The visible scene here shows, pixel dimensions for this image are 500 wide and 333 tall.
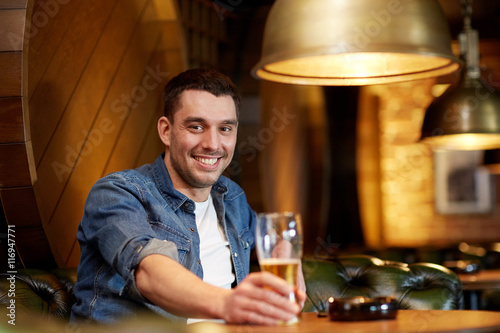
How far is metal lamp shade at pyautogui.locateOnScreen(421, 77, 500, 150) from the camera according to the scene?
2990mm

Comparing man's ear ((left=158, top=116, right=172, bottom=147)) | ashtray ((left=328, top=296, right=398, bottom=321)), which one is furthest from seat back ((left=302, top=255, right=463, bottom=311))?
ashtray ((left=328, top=296, right=398, bottom=321))

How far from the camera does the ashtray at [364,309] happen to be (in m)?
1.29

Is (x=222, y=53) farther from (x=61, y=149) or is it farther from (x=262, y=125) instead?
(x=61, y=149)

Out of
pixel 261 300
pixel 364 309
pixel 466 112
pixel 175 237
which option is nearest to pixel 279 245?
pixel 261 300

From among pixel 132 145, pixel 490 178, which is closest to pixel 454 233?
pixel 490 178

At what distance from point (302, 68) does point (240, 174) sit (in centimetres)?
220

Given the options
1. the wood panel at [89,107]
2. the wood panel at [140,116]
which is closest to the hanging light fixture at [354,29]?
the wood panel at [89,107]

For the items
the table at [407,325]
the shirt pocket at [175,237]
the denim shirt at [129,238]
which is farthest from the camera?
the shirt pocket at [175,237]

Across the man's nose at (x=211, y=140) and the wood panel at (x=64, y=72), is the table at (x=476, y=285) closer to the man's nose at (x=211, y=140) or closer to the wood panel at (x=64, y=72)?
the man's nose at (x=211, y=140)

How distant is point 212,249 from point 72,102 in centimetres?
84

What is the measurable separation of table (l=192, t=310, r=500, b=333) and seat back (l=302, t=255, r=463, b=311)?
719mm

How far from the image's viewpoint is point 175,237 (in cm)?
174

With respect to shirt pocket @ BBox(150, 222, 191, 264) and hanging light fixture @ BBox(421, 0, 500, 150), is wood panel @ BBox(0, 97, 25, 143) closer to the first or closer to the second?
shirt pocket @ BBox(150, 222, 191, 264)

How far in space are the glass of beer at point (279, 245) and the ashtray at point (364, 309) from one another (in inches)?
5.3
